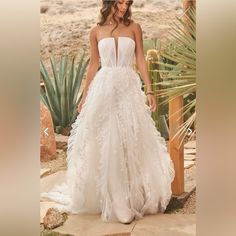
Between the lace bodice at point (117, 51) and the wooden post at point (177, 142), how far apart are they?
0.30 metres

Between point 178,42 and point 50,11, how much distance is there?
25.8 inches

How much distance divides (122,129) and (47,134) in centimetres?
38

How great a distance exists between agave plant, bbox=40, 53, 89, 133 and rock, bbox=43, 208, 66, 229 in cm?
40

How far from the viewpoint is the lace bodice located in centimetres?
Answer: 188

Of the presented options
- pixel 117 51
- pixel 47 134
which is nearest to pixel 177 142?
pixel 117 51

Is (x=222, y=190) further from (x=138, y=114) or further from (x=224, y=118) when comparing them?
(x=138, y=114)

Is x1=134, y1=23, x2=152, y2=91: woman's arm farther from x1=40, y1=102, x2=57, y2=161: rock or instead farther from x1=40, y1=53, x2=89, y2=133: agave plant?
x1=40, y1=102, x2=57, y2=161: rock

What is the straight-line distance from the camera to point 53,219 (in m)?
1.91

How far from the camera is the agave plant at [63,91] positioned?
192 centimetres

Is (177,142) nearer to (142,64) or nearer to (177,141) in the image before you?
(177,141)

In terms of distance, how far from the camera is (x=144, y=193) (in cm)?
190

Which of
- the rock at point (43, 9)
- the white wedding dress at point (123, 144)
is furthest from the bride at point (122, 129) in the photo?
the rock at point (43, 9)

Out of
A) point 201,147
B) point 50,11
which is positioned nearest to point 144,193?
point 201,147

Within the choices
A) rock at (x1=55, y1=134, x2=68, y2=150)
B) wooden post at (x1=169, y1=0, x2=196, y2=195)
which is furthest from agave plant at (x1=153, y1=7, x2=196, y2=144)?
rock at (x1=55, y1=134, x2=68, y2=150)
